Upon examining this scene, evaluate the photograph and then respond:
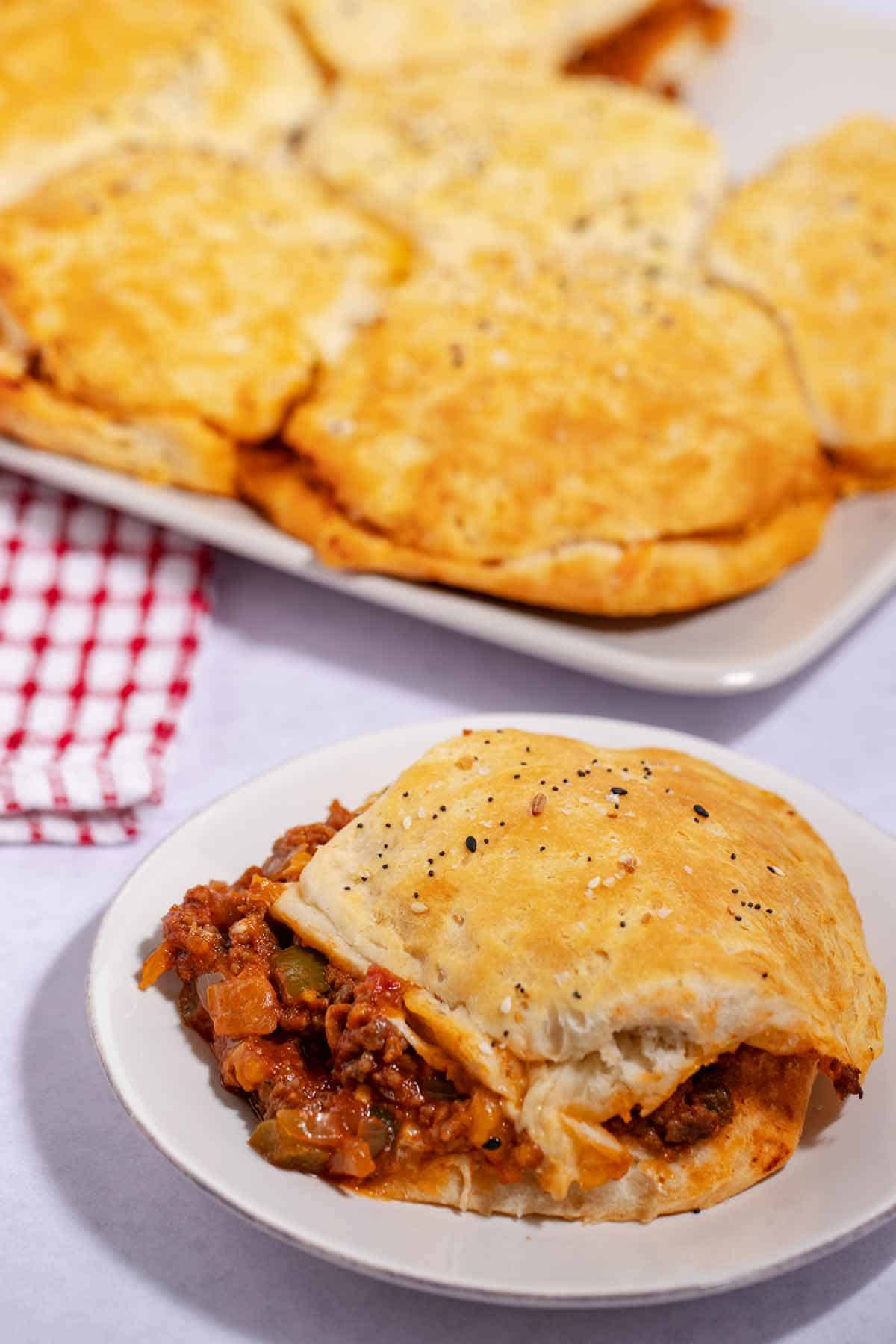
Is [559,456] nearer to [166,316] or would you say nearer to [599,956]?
[166,316]

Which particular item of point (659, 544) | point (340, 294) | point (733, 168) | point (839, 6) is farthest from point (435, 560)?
point (839, 6)

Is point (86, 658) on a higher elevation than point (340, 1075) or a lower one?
lower

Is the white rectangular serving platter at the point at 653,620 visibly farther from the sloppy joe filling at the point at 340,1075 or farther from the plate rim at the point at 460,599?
the sloppy joe filling at the point at 340,1075

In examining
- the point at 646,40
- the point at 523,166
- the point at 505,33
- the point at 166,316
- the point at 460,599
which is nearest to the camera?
the point at 460,599

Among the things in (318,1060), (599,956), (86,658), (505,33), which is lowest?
(86,658)

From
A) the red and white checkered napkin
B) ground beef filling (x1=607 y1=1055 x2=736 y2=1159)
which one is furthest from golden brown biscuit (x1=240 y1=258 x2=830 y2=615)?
ground beef filling (x1=607 y1=1055 x2=736 y2=1159)

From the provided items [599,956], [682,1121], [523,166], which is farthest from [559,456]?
[682,1121]

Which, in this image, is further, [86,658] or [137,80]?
[137,80]
